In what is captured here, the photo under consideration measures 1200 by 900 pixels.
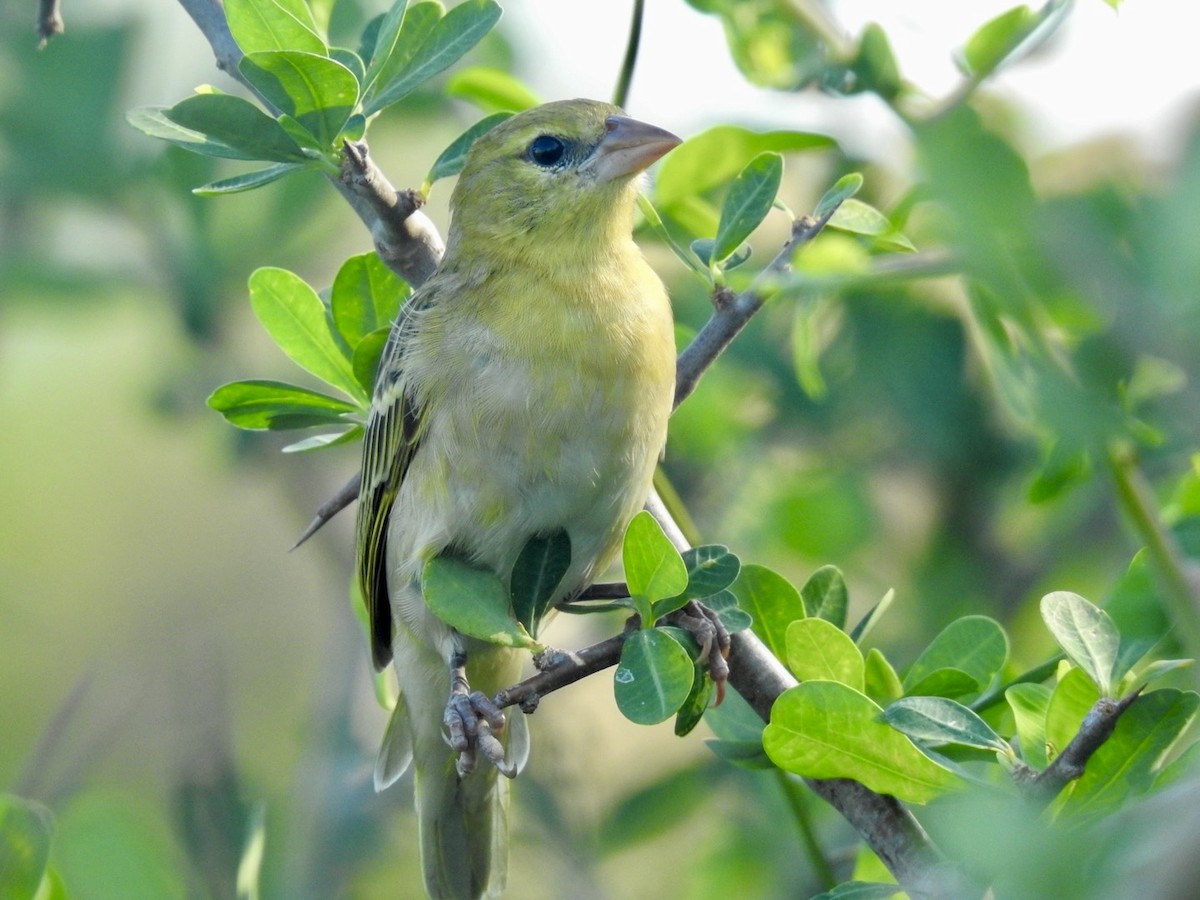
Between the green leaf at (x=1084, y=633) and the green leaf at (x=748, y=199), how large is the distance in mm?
844

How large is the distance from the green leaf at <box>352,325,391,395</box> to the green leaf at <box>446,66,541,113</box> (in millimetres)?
689

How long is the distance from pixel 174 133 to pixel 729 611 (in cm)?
128

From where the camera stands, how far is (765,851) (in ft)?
11.7

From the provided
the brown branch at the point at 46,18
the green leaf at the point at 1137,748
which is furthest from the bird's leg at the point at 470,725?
the brown branch at the point at 46,18

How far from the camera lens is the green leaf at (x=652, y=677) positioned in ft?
6.70

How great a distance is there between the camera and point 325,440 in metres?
2.70

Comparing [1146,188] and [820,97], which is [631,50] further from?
[1146,188]

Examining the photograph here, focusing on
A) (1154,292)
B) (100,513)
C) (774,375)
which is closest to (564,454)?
(774,375)

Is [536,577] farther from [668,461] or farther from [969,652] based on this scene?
[668,461]

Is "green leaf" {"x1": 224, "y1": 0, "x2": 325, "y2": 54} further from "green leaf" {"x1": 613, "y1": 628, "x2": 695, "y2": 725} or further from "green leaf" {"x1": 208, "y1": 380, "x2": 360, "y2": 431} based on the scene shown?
"green leaf" {"x1": 613, "y1": 628, "x2": 695, "y2": 725}

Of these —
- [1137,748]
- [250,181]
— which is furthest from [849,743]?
[250,181]

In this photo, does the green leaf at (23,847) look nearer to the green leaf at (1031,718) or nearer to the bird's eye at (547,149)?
the green leaf at (1031,718)

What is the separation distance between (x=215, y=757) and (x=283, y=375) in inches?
83.9

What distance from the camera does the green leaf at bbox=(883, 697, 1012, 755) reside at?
188 cm
